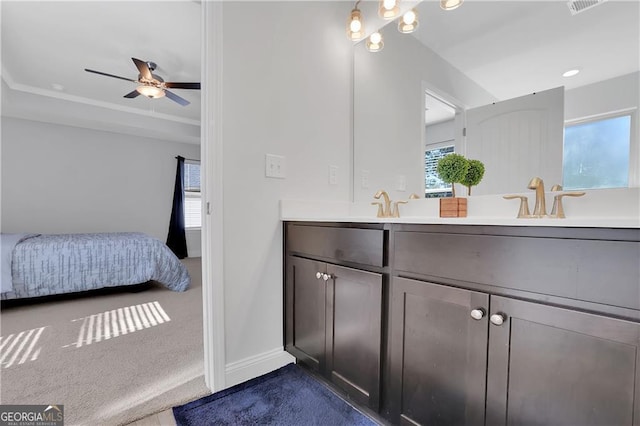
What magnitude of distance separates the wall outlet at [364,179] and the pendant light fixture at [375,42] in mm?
773

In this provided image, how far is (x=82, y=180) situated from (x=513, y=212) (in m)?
5.62

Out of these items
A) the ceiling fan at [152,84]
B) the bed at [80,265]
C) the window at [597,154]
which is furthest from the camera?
the ceiling fan at [152,84]

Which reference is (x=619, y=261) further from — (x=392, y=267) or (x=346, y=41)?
(x=346, y=41)

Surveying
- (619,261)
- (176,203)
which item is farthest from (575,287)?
(176,203)

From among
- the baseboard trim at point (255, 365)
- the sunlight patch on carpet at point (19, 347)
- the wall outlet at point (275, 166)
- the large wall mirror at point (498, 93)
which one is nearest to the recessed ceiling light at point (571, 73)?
the large wall mirror at point (498, 93)

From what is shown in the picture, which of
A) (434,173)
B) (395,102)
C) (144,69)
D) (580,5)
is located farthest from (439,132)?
(144,69)

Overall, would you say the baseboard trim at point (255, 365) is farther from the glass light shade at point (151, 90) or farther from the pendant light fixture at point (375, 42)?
the glass light shade at point (151, 90)

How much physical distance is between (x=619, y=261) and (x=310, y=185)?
4.28 ft

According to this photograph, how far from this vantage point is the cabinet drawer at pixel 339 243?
41.6 inches

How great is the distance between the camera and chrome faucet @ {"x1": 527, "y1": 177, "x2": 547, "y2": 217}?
967 millimetres

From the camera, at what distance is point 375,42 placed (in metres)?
1.73

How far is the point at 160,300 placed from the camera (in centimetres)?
271

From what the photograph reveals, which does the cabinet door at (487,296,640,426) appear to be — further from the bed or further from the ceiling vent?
the bed

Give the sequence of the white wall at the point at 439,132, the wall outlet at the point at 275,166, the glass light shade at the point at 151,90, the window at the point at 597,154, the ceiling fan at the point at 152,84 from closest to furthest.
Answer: the window at the point at 597,154
the white wall at the point at 439,132
the wall outlet at the point at 275,166
the ceiling fan at the point at 152,84
the glass light shade at the point at 151,90
